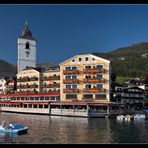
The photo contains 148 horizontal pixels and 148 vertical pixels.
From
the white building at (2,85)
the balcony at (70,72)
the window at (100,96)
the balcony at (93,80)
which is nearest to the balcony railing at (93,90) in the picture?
the window at (100,96)

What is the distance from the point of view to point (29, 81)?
107000 millimetres

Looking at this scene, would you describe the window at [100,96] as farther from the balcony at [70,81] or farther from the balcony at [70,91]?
the balcony at [70,81]

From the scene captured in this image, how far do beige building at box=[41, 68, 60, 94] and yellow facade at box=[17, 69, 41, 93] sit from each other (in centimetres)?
215

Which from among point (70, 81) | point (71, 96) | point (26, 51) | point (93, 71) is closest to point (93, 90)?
point (93, 71)

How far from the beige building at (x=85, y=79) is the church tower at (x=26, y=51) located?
131 ft

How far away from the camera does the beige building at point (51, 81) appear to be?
9829 cm

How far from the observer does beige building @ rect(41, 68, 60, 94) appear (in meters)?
98.3

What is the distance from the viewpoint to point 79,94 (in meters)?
88.2

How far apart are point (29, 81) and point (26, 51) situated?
25.5 m

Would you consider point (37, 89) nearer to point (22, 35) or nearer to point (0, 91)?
point (0, 91)

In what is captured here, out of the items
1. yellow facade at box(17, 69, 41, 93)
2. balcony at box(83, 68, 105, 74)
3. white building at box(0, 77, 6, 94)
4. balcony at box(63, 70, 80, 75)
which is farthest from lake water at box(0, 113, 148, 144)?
white building at box(0, 77, 6, 94)

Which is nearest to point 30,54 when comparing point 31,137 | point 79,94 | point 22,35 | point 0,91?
point 22,35

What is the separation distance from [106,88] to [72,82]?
1078cm

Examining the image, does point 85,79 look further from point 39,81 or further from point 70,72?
point 39,81
